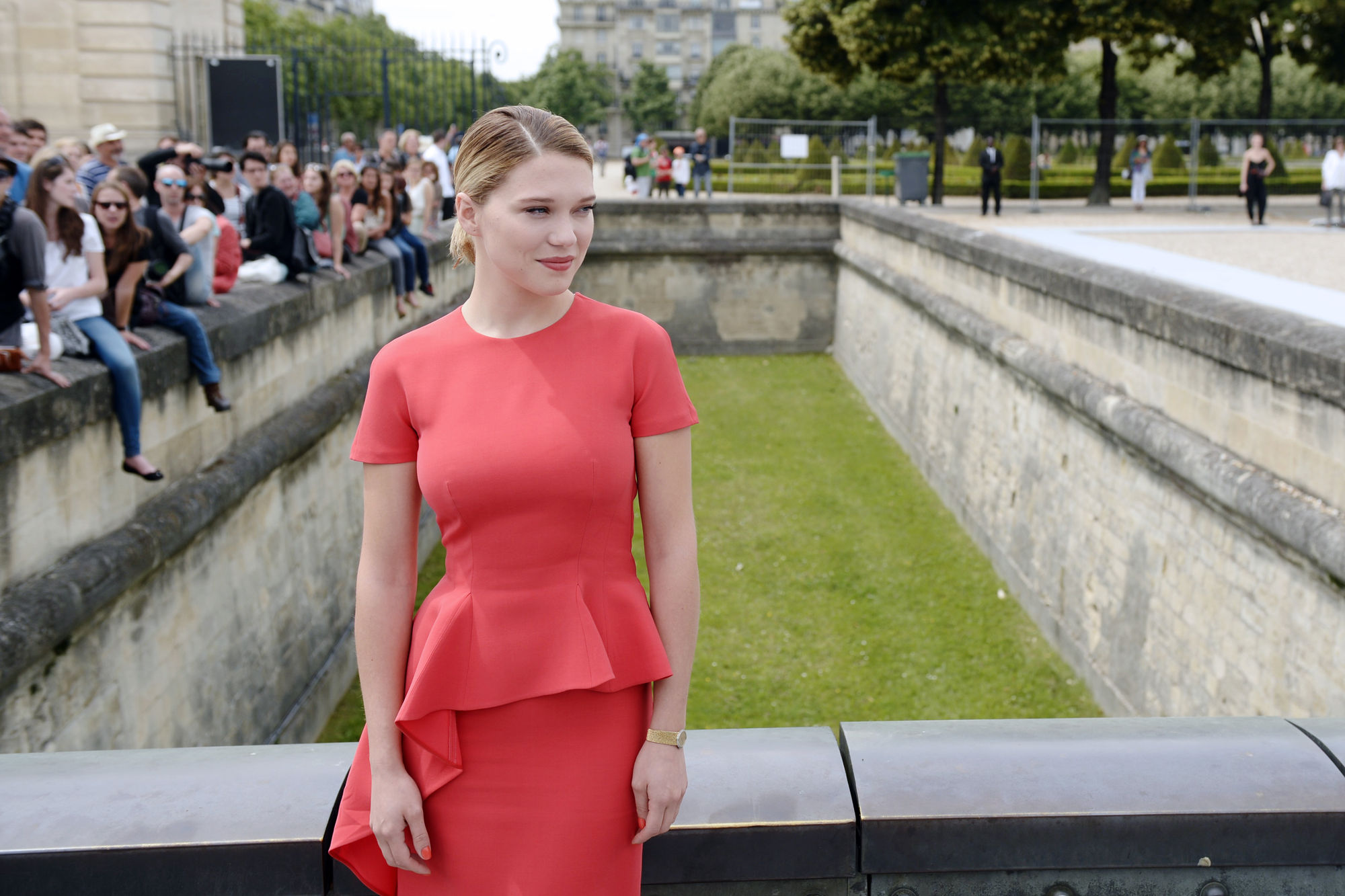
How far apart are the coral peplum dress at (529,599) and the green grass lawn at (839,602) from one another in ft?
18.2

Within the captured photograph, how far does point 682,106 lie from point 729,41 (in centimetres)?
724

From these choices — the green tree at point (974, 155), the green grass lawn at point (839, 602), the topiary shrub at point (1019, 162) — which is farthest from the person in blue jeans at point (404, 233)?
the green tree at point (974, 155)

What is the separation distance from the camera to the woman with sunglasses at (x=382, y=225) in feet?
38.8

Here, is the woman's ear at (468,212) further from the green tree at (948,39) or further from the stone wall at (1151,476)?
the green tree at (948,39)

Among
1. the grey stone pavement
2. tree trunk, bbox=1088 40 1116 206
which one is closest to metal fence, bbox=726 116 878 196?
the grey stone pavement

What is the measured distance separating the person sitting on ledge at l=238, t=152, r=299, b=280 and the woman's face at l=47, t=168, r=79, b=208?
3283mm

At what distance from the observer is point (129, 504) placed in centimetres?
620

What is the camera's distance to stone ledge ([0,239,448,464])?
5.04m

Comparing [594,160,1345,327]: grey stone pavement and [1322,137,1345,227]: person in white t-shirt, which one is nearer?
[594,160,1345,327]: grey stone pavement

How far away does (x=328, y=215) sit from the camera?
10859mm

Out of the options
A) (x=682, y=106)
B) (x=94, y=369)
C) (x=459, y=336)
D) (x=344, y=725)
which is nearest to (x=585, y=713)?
(x=459, y=336)

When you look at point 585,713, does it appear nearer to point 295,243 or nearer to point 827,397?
point 295,243

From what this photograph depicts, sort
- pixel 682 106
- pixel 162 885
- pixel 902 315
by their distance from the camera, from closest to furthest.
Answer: pixel 162 885 < pixel 902 315 < pixel 682 106

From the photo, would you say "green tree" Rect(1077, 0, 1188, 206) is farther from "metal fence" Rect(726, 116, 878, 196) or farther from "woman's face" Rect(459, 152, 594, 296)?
"woman's face" Rect(459, 152, 594, 296)
